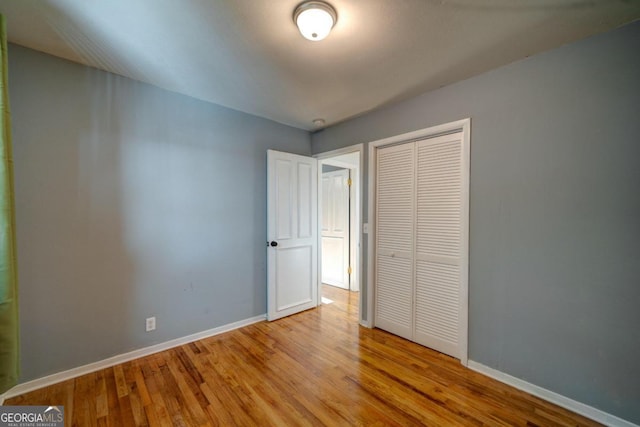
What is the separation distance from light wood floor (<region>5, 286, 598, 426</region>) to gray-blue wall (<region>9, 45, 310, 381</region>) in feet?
1.19

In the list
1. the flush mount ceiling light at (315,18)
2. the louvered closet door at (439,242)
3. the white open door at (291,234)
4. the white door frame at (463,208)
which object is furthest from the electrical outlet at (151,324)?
the flush mount ceiling light at (315,18)

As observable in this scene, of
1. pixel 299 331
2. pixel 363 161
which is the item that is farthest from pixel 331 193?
pixel 299 331

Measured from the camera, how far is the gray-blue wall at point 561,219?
158 centimetres

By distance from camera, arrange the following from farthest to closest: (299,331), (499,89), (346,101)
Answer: (299,331) → (346,101) → (499,89)

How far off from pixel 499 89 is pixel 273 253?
271cm

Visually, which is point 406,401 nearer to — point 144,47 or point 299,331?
point 299,331

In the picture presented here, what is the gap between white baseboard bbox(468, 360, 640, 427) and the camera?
1613mm

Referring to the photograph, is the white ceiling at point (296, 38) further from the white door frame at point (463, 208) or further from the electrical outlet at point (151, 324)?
the electrical outlet at point (151, 324)

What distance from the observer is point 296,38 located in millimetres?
1730

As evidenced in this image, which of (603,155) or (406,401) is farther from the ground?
(603,155)

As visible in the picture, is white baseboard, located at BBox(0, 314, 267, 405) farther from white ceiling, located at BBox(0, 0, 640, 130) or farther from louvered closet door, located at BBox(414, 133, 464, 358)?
white ceiling, located at BBox(0, 0, 640, 130)

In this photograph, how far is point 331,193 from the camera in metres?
4.70

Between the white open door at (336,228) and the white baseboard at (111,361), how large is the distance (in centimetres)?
192

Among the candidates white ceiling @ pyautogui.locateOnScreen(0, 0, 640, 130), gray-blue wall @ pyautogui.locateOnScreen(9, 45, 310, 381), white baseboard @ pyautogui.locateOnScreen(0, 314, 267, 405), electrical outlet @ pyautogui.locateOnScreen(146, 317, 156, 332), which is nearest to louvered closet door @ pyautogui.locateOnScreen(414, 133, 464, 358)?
white ceiling @ pyautogui.locateOnScreen(0, 0, 640, 130)
